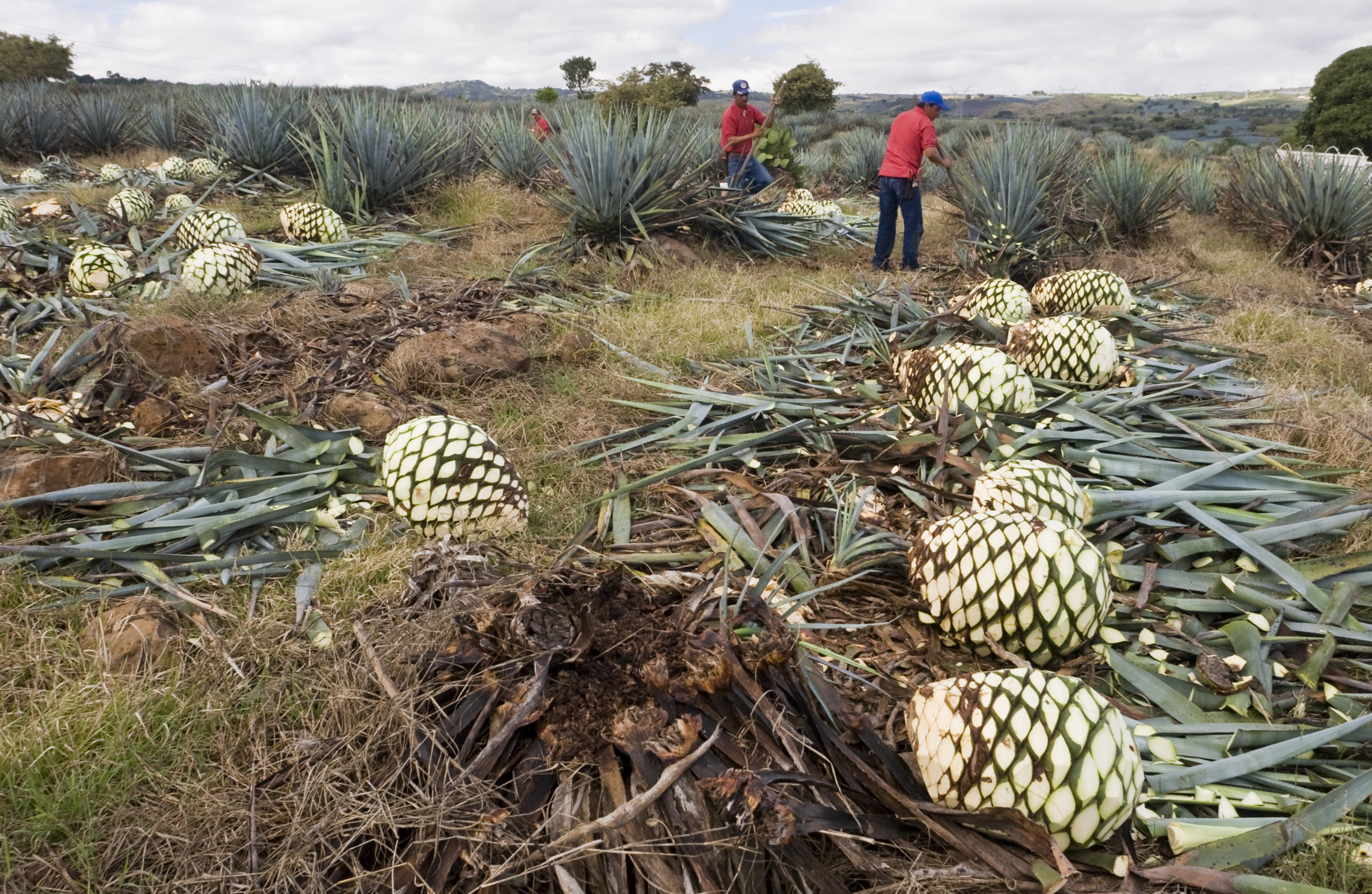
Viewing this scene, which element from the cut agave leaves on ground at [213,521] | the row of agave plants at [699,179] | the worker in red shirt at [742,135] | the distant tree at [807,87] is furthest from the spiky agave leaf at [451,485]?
the distant tree at [807,87]

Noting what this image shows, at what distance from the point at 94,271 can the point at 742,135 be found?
→ 261 inches

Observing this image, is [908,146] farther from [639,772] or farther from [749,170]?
[639,772]

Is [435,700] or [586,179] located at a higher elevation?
[586,179]

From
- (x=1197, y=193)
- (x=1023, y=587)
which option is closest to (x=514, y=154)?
(x=1023, y=587)

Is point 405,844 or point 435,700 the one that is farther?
point 435,700

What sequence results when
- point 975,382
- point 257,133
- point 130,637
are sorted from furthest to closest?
point 257,133 < point 975,382 < point 130,637

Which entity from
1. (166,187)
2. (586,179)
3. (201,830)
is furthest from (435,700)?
(166,187)

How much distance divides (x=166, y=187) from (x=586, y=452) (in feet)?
21.5

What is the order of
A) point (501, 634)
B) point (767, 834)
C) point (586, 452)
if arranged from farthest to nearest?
point (586, 452), point (501, 634), point (767, 834)

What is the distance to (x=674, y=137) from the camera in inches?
250

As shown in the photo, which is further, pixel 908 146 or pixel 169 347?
pixel 908 146

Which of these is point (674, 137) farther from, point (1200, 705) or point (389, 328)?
point (1200, 705)

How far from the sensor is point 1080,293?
14.6 feet

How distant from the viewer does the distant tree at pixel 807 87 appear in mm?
27969
